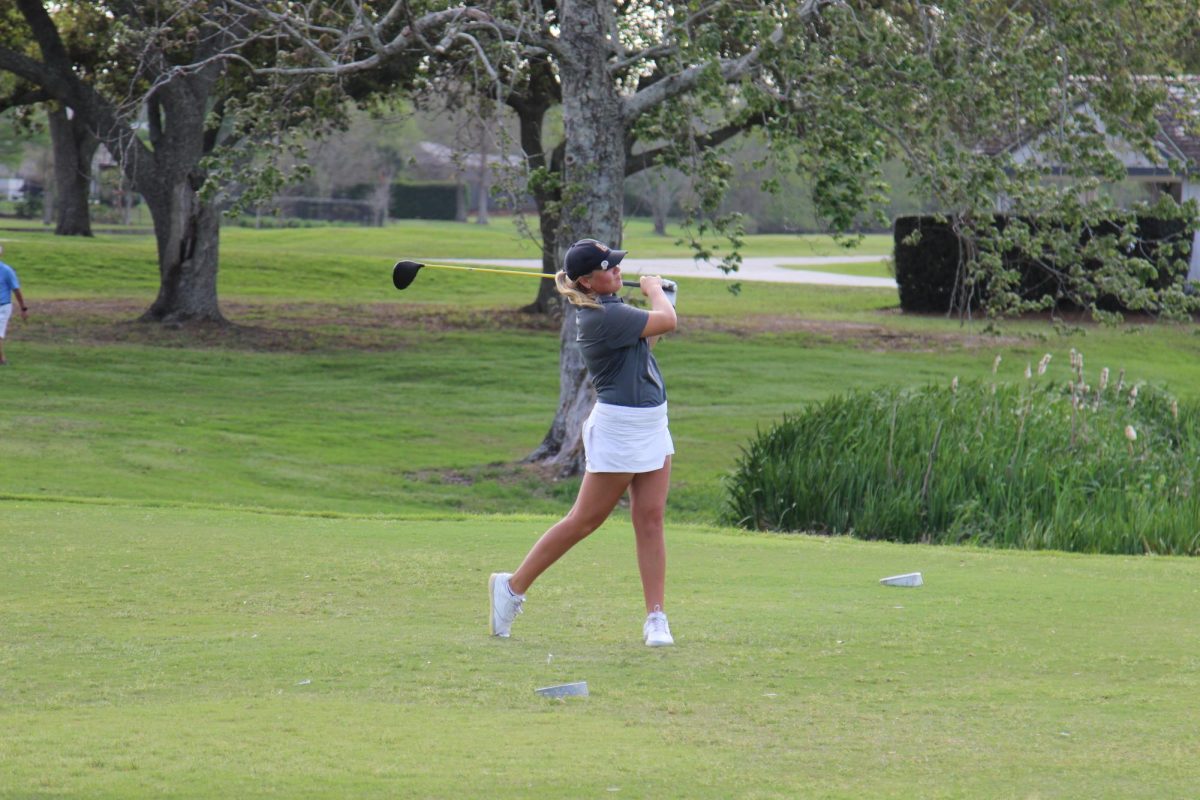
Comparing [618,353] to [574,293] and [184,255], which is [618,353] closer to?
[574,293]

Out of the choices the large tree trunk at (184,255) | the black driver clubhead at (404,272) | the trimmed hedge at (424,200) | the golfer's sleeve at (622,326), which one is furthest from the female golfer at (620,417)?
the trimmed hedge at (424,200)

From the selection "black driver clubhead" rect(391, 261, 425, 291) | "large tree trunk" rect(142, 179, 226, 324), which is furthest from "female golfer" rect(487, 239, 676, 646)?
"large tree trunk" rect(142, 179, 226, 324)

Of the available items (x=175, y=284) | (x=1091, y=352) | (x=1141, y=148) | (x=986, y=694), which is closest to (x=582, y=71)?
(x=1141, y=148)

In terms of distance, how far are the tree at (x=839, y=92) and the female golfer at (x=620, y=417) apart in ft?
28.6

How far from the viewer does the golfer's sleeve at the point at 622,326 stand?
6672 millimetres

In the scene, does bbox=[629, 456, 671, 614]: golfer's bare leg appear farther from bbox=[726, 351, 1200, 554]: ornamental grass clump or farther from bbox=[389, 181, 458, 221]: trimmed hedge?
bbox=[389, 181, 458, 221]: trimmed hedge

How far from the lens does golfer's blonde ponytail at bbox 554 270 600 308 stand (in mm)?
6727

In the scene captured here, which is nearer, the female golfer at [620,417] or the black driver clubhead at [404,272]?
the female golfer at [620,417]

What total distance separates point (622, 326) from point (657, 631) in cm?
133

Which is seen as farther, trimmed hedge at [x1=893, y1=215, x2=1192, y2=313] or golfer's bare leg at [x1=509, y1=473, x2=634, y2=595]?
trimmed hedge at [x1=893, y1=215, x2=1192, y2=313]

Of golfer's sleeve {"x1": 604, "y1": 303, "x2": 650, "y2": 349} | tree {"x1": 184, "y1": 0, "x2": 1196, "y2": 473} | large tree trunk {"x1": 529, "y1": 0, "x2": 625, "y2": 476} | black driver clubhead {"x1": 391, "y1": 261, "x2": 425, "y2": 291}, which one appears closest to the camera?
golfer's sleeve {"x1": 604, "y1": 303, "x2": 650, "y2": 349}

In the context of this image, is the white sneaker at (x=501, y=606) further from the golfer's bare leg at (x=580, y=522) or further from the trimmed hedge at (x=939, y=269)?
the trimmed hedge at (x=939, y=269)

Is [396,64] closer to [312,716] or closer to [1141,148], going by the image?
[1141,148]

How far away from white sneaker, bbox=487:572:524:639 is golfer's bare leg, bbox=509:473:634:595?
55mm
